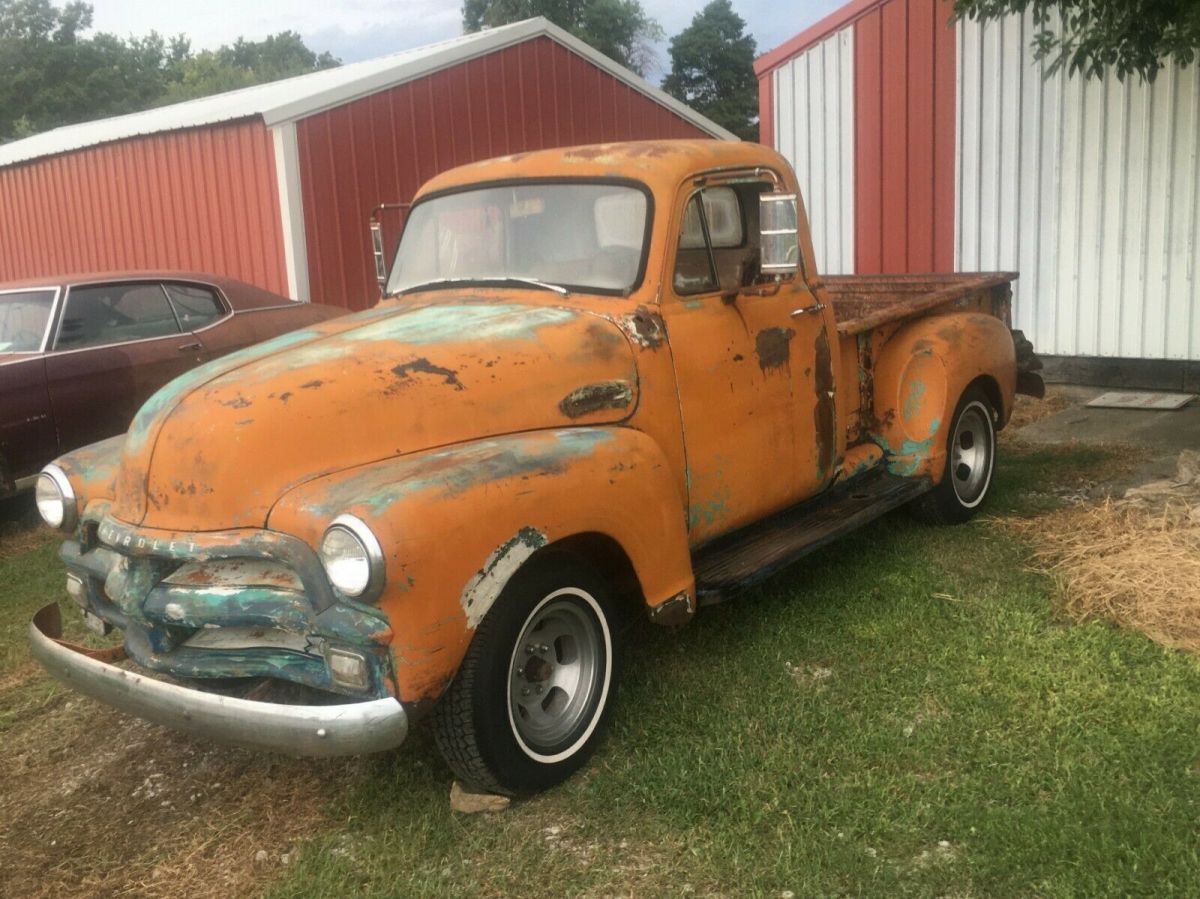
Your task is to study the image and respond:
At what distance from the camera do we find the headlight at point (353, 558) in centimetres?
283

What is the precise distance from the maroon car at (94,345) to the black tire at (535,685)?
462cm

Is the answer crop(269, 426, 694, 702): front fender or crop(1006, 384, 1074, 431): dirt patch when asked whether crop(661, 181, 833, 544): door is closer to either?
crop(269, 426, 694, 702): front fender

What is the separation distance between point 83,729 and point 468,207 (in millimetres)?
2597

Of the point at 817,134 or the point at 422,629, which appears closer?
the point at 422,629

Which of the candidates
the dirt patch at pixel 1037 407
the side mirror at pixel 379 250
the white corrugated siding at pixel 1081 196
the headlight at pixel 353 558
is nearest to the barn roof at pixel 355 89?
the white corrugated siding at pixel 1081 196

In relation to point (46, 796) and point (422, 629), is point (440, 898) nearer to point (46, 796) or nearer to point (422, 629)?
point (422, 629)

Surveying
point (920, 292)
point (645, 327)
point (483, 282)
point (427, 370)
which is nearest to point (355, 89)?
point (920, 292)

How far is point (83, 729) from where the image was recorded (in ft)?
13.9

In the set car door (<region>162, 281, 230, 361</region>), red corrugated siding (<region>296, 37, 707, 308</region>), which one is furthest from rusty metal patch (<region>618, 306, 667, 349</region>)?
red corrugated siding (<region>296, 37, 707, 308</region>)

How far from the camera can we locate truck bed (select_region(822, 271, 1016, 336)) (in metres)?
5.92

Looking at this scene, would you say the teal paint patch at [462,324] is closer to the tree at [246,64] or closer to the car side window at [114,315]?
the car side window at [114,315]

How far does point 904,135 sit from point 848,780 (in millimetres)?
8294

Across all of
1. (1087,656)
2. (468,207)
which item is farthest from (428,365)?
(1087,656)

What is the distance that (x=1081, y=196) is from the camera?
9453mm
